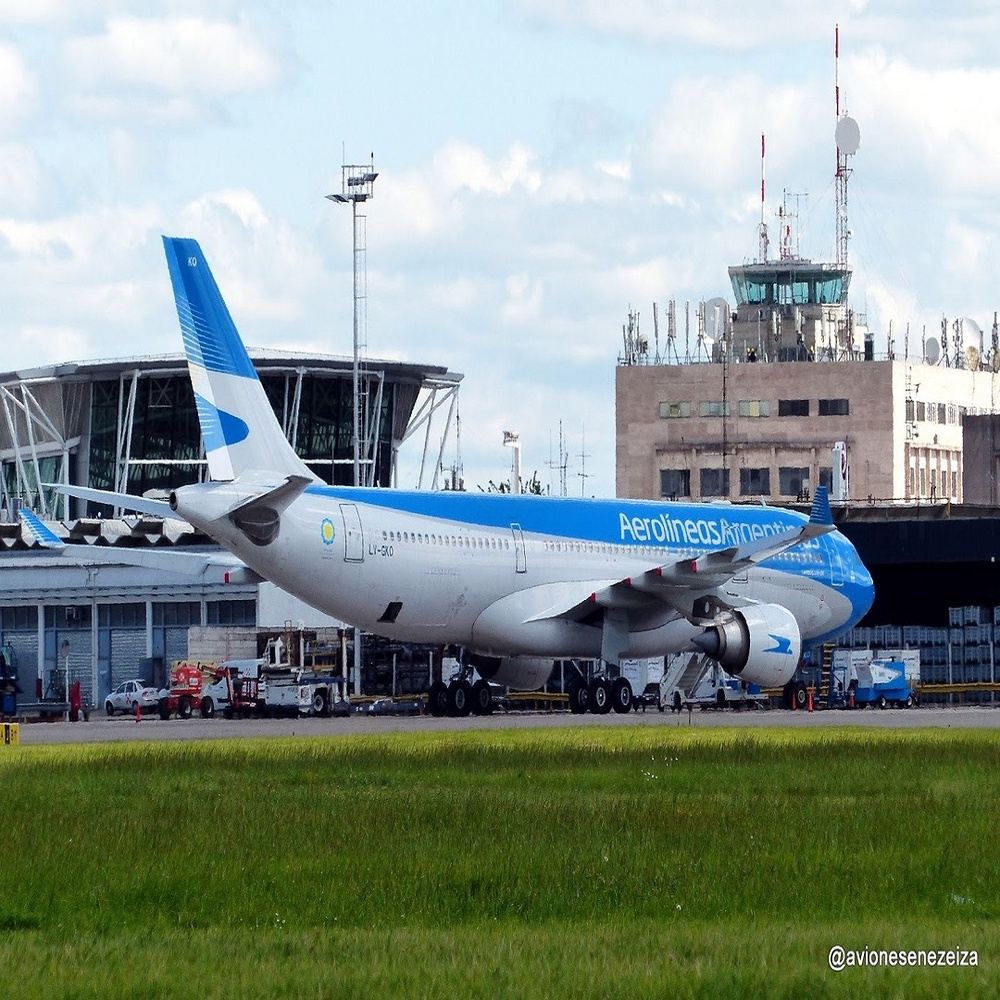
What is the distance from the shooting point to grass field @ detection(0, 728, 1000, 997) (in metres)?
10.8

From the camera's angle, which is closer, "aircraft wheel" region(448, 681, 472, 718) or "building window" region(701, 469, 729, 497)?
"aircraft wheel" region(448, 681, 472, 718)

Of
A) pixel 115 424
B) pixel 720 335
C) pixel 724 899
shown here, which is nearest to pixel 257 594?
Result: pixel 115 424

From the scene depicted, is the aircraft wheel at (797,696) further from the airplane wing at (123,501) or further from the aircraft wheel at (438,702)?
the airplane wing at (123,501)

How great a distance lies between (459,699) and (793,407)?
420ft

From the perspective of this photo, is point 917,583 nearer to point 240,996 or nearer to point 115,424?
point 115,424

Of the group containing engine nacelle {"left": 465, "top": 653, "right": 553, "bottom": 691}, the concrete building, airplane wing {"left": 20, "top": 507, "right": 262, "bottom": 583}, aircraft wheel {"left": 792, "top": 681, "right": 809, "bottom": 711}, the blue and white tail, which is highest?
the concrete building

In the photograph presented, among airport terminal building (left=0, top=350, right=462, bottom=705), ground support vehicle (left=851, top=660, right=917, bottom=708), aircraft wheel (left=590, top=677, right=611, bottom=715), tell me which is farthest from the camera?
airport terminal building (left=0, top=350, right=462, bottom=705)

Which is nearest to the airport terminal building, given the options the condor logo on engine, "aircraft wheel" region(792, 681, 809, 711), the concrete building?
Result: "aircraft wheel" region(792, 681, 809, 711)

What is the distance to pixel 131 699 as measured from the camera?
206ft

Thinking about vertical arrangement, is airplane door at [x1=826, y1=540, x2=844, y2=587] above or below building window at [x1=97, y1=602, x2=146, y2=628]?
above

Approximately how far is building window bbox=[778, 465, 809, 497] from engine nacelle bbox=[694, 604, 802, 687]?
4955 inches

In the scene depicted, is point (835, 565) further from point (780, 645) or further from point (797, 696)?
point (780, 645)

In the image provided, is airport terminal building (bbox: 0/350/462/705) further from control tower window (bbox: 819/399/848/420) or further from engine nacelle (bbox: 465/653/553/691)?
control tower window (bbox: 819/399/848/420)

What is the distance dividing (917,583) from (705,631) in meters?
39.0
